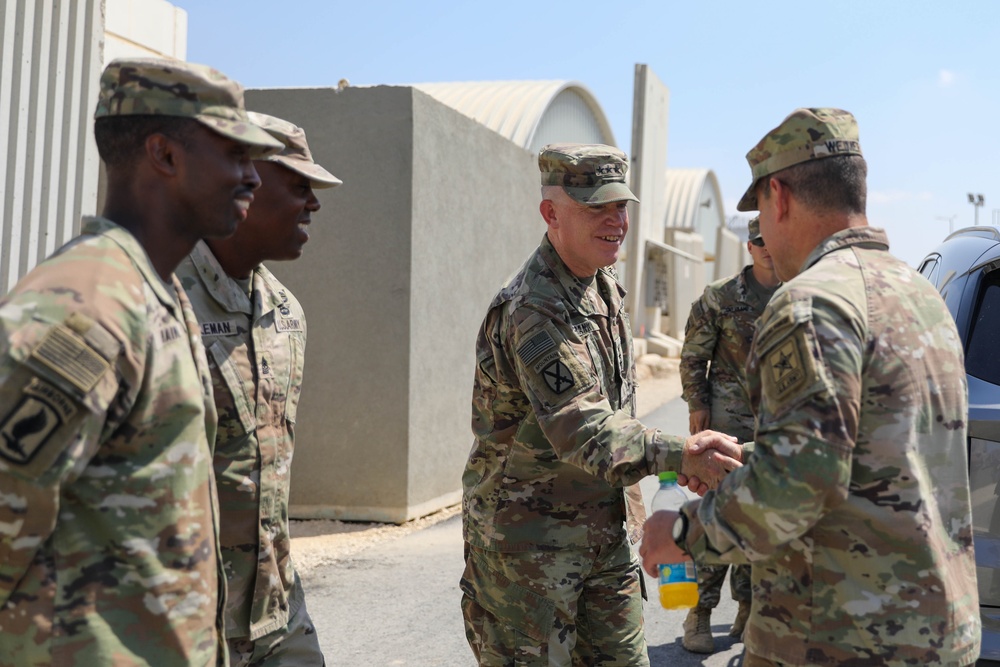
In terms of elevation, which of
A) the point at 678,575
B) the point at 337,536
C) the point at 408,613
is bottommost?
the point at 337,536

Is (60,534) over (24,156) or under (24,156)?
under

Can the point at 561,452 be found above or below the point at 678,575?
above

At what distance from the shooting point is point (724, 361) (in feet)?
18.6

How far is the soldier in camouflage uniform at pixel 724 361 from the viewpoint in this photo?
542 centimetres

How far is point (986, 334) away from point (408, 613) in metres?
3.54

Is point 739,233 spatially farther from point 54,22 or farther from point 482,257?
point 54,22

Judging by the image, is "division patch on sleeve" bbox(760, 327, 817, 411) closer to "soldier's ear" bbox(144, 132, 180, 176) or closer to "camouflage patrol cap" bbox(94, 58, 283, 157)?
"camouflage patrol cap" bbox(94, 58, 283, 157)

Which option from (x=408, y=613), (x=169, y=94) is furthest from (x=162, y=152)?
(x=408, y=613)

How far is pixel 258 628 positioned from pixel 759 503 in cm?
149

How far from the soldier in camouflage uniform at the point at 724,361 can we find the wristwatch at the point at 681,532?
305 cm

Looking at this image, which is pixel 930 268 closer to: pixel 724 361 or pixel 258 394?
pixel 724 361

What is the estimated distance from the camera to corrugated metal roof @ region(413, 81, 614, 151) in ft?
63.7

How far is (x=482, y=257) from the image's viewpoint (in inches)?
390

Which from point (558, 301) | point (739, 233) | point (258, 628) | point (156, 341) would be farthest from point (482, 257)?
point (739, 233)
